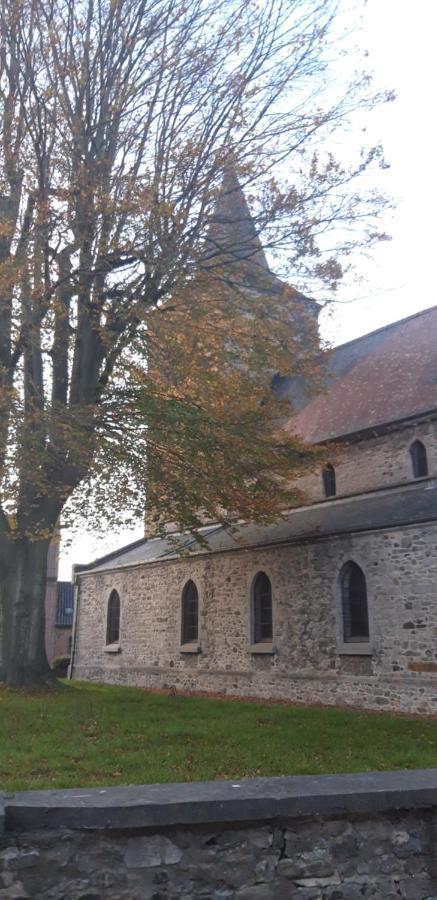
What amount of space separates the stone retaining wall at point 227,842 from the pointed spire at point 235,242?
10087mm

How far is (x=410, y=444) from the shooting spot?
1650 centimetres

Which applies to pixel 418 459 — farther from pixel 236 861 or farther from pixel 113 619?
pixel 236 861

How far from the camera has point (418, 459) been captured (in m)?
16.4

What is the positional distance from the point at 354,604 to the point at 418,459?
400 cm

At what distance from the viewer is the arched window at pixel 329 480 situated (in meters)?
18.7

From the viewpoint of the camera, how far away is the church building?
13383 millimetres

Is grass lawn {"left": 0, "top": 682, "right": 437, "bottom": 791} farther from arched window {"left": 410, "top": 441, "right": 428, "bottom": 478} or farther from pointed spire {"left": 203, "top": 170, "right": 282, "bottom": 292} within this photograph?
pointed spire {"left": 203, "top": 170, "right": 282, "bottom": 292}

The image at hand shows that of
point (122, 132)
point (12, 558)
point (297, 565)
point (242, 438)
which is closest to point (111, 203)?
point (122, 132)

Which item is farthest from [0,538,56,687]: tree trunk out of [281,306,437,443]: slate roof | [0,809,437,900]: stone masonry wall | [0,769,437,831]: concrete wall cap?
[0,809,437,900]: stone masonry wall

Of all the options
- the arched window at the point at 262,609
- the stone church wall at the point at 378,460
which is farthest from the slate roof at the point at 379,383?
the arched window at the point at 262,609

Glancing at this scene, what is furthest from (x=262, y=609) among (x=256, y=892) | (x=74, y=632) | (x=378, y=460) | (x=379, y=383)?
(x=256, y=892)

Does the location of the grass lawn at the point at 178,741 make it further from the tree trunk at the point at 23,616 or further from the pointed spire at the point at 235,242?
the pointed spire at the point at 235,242

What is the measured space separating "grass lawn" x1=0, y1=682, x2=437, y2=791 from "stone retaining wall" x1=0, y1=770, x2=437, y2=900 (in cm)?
169

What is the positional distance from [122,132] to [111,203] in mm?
2453
